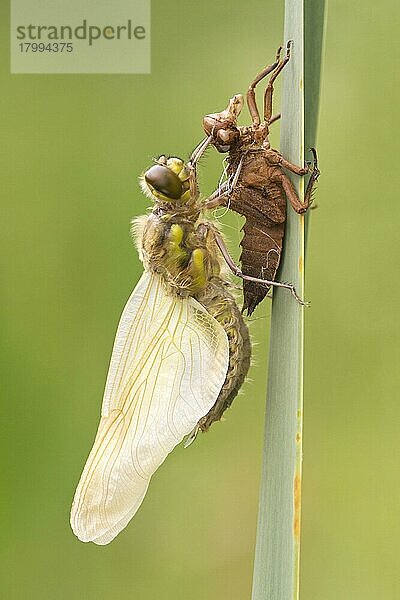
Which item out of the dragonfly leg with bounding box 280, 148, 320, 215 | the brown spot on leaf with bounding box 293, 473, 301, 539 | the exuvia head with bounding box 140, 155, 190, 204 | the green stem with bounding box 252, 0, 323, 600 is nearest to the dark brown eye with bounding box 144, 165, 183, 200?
the exuvia head with bounding box 140, 155, 190, 204

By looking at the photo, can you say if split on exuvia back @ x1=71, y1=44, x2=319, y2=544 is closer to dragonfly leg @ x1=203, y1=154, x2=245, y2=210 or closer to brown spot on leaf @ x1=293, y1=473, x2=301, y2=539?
dragonfly leg @ x1=203, y1=154, x2=245, y2=210

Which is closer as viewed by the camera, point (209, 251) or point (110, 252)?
point (209, 251)

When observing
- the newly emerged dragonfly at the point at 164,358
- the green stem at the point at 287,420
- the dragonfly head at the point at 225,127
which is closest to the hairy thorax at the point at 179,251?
the newly emerged dragonfly at the point at 164,358

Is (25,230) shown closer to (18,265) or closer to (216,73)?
(18,265)

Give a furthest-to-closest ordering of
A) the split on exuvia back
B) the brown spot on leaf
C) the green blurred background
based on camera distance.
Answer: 1. the green blurred background
2. the split on exuvia back
3. the brown spot on leaf

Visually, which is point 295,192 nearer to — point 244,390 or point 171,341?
point 171,341

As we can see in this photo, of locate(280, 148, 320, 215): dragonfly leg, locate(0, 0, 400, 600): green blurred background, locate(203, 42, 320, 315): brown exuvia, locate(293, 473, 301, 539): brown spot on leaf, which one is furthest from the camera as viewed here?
locate(0, 0, 400, 600): green blurred background

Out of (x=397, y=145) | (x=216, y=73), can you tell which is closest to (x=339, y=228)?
(x=397, y=145)

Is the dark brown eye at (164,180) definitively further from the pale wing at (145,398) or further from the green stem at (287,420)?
the green stem at (287,420)
